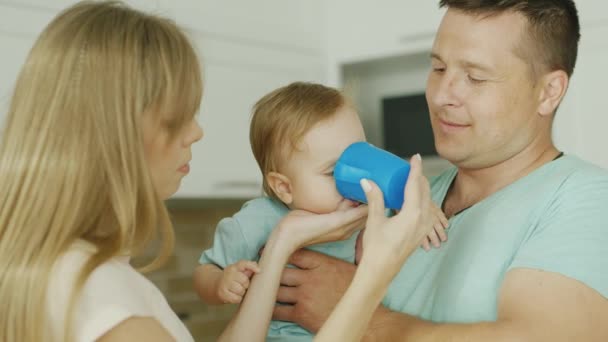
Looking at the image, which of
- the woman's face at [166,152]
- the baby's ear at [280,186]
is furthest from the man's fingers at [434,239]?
the woman's face at [166,152]

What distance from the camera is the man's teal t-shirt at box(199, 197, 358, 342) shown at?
4.43ft

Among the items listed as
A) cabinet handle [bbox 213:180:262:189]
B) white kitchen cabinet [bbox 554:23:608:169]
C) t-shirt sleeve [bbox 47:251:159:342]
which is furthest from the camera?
cabinet handle [bbox 213:180:262:189]

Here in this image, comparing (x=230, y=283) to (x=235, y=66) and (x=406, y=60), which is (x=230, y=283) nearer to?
(x=235, y=66)

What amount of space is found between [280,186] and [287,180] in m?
0.03

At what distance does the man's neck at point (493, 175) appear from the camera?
1.38 m

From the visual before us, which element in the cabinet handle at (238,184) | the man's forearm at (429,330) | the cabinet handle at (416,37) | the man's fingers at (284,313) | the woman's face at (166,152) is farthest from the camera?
the cabinet handle at (416,37)

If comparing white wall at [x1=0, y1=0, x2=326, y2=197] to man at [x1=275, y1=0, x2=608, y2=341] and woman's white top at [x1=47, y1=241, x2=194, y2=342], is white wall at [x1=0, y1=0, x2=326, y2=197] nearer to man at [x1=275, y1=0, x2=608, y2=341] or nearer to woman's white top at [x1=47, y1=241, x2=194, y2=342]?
man at [x1=275, y1=0, x2=608, y2=341]

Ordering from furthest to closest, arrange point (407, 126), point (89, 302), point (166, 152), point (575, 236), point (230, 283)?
1. point (407, 126)
2. point (230, 283)
3. point (575, 236)
4. point (166, 152)
5. point (89, 302)

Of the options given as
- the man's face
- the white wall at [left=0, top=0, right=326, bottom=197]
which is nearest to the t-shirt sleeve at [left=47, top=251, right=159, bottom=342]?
the man's face

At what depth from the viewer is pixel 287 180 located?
1312 mm

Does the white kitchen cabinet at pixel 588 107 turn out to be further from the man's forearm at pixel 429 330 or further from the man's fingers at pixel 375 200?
the man's fingers at pixel 375 200

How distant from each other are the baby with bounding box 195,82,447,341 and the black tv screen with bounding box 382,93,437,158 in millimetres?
1175

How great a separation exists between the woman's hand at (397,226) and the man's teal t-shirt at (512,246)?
0.68ft

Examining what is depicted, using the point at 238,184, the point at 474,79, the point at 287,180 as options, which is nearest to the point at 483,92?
the point at 474,79
